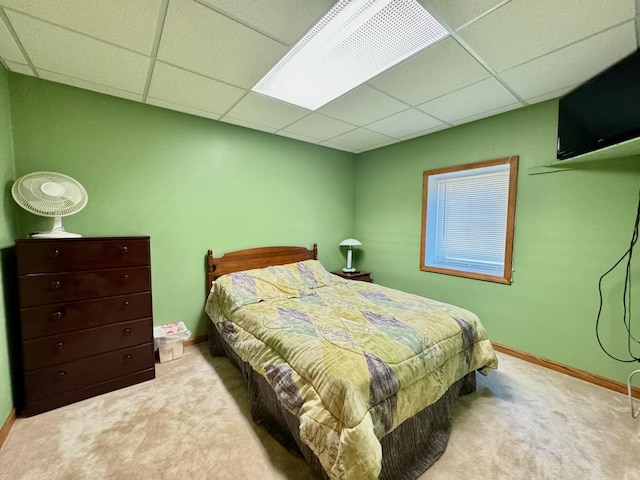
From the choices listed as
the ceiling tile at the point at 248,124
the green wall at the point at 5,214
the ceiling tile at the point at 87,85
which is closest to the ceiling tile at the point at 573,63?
the ceiling tile at the point at 248,124

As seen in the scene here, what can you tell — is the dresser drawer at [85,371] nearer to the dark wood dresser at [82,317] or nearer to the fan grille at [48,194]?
the dark wood dresser at [82,317]

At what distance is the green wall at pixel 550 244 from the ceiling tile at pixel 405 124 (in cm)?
32

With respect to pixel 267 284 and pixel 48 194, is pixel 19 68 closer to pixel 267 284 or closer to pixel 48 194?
pixel 48 194

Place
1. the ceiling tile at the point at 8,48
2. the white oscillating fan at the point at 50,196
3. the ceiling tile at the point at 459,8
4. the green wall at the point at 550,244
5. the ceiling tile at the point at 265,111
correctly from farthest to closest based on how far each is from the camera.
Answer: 1. the ceiling tile at the point at 265,111
2. the green wall at the point at 550,244
3. the white oscillating fan at the point at 50,196
4. the ceiling tile at the point at 8,48
5. the ceiling tile at the point at 459,8

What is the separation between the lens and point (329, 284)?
122 inches

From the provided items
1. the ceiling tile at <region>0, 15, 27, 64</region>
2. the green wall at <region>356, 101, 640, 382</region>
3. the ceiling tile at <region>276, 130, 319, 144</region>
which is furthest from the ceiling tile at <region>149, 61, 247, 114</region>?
the green wall at <region>356, 101, 640, 382</region>

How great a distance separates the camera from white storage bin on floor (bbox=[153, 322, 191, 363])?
247 cm

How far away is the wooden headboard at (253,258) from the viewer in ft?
9.57

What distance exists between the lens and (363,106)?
2475mm

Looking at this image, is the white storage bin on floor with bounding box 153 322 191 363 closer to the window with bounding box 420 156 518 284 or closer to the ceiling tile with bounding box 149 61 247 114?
the ceiling tile with bounding box 149 61 247 114

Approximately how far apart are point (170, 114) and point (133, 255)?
149 centimetres

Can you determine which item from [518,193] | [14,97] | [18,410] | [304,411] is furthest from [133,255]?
[518,193]

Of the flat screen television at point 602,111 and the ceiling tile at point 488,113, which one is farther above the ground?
the ceiling tile at point 488,113

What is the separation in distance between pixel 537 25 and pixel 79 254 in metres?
3.30
